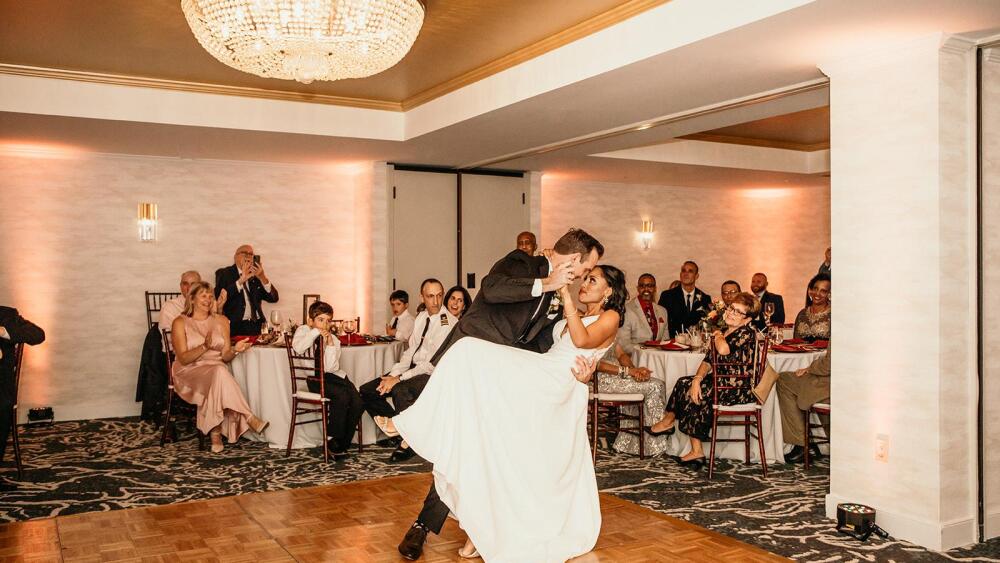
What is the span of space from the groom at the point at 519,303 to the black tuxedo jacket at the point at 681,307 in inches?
223

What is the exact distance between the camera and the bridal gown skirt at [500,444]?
404 centimetres

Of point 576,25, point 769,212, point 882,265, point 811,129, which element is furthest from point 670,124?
point 769,212

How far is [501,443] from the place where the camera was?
4086mm

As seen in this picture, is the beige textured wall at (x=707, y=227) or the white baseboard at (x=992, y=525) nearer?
the white baseboard at (x=992, y=525)

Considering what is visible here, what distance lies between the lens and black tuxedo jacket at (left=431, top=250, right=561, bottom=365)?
13.8 feet

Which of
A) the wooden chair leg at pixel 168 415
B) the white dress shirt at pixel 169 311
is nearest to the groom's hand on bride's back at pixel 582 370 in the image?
the wooden chair leg at pixel 168 415

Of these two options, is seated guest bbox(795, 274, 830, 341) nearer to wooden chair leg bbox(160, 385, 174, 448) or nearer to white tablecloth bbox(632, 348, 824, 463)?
white tablecloth bbox(632, 348, 824, 463)

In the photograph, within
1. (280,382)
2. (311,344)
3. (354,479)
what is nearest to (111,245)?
(280,382)

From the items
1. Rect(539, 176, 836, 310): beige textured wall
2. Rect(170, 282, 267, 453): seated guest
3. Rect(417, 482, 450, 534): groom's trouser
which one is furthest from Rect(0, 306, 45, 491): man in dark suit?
Rect(539, 176, 836, 310): beige textured wall

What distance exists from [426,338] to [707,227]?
23.3ft

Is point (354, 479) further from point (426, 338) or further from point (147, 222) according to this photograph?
point (147, 222)

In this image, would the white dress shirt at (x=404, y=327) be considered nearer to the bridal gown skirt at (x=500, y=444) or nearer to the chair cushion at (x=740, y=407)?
the chair cushion at (x=740, y=407)

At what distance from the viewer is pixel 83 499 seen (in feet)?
18.0

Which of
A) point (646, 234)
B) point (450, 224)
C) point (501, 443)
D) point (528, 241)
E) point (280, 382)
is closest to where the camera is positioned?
point (501, 443)
